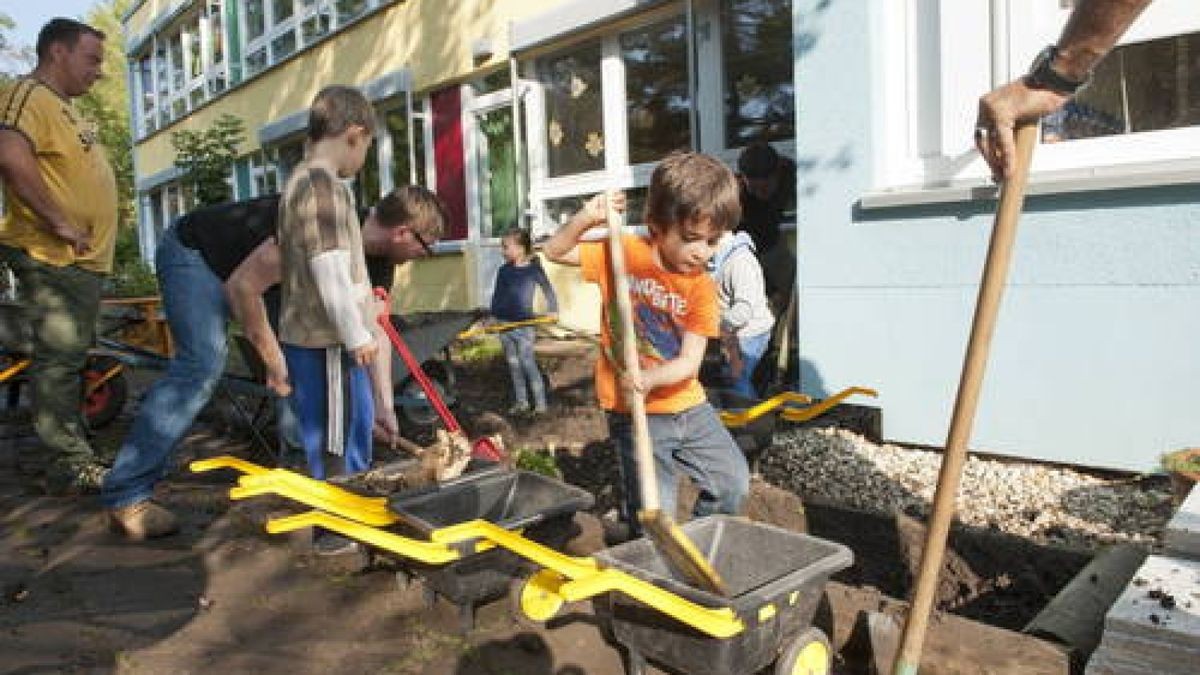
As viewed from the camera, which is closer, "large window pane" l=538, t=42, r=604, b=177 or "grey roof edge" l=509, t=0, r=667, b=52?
"grey roof edge" l=509, t=0, r=667, b=52

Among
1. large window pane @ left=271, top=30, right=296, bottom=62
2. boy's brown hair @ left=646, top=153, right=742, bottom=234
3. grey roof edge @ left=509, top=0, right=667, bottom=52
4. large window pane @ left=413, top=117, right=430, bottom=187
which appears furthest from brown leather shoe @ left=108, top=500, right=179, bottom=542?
large window pane @ left=271, top=30, right=296, bottom=62

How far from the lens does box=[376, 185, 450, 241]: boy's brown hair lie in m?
3.45

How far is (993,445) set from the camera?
15.5 ft

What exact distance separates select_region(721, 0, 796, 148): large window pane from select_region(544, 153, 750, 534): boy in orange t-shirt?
4.24 m

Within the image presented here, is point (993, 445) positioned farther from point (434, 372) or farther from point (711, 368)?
point (434, 372)

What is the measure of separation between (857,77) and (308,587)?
12.6 feet

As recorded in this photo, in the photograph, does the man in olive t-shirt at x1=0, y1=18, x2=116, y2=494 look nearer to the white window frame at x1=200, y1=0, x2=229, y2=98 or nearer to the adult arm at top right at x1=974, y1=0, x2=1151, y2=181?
the adult arm at top right at x1=974, y1=0, x2=1151, y2=181

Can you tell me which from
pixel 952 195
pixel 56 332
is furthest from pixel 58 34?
pixel 952 195

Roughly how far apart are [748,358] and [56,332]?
3.46 m

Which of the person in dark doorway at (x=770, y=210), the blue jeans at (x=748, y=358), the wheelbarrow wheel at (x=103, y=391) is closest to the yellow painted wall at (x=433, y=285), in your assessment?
the wheelbarrow wheel at (x=103, y=391)

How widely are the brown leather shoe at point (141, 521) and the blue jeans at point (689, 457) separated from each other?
2116 mm

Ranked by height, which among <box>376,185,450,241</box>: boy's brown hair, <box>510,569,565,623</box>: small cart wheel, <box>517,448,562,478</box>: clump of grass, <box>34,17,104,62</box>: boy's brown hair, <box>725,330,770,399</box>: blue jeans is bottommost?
<box>517,448,562,478</box>: clump of grass

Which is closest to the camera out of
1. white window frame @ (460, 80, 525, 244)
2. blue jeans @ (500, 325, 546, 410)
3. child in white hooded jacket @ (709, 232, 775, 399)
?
child in white hooded jacket @ (709, 232, 775, 399)

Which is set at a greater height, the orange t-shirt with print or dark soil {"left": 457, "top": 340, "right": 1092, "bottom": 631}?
the orange t-shirt with print
